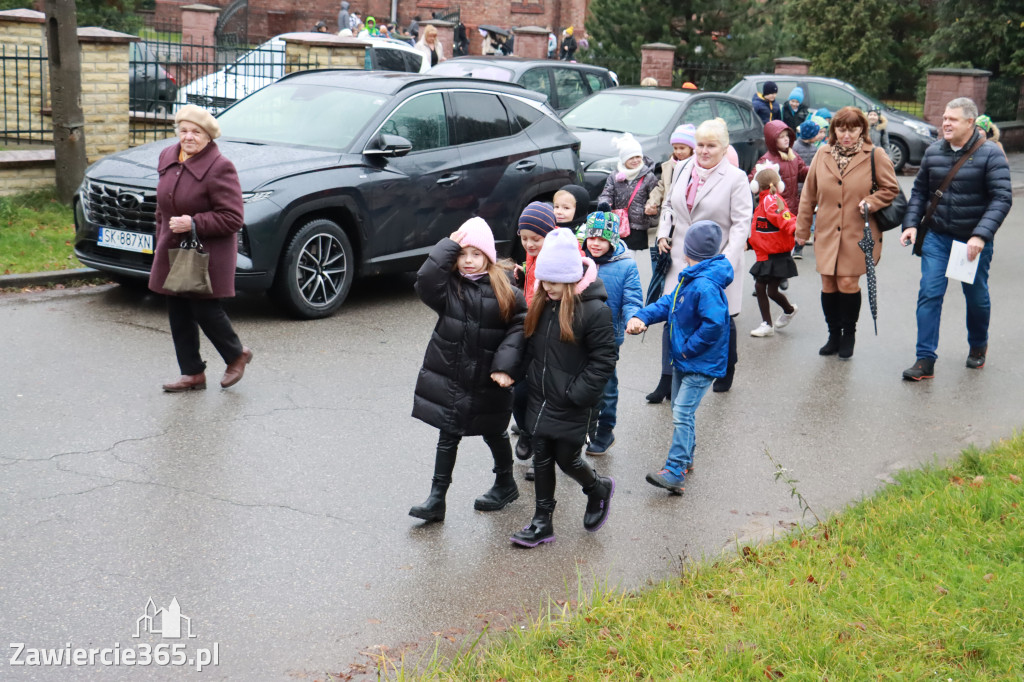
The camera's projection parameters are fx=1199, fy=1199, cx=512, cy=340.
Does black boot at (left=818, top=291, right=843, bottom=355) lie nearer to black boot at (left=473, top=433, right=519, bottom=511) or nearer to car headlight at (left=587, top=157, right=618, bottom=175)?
black boot at (left=473, top=433, right=519, bottom=511)

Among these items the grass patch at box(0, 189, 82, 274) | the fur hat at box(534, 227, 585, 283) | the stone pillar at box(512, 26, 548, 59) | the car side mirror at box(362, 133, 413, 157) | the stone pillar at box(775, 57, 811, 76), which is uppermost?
the stone pillar at box(512, 26, 548, 59)

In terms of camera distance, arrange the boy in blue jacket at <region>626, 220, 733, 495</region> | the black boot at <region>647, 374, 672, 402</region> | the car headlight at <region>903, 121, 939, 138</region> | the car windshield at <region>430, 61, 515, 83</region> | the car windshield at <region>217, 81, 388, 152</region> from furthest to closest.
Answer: the car headlight at <region>903, 121, 939, 138</region>
the car windshield at <region>430, 61, 515, 83</region>
the car windshield at <region>217, 81, 388, 152</region>
the black boot at <region>647, 374, 672, 402</region>
the boy in blue jacket at <region>626, 220, 733, 495</region>

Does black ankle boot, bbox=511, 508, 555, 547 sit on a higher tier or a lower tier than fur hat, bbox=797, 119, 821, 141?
lower

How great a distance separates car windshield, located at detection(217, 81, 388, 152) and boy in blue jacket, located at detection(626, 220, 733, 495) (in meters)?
4.44

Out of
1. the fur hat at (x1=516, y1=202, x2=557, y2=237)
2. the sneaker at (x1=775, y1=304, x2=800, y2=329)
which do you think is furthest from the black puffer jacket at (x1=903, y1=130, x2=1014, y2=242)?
the fur hat at (x1=516, y1=202, x2=557, y2=237)

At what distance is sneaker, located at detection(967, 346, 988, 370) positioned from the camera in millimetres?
9188

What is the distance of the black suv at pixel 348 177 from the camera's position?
30.1 feet

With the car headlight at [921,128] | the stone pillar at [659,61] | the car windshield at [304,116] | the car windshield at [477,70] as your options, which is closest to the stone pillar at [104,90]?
the car windshield at [304,116]

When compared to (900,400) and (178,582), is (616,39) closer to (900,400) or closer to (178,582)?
(900,400)

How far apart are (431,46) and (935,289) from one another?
1463cm

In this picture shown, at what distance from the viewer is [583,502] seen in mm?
6145

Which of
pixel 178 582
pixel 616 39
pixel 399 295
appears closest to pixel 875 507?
pixel 178 582

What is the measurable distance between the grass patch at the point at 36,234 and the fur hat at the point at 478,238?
606cm

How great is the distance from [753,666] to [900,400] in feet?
14.9
